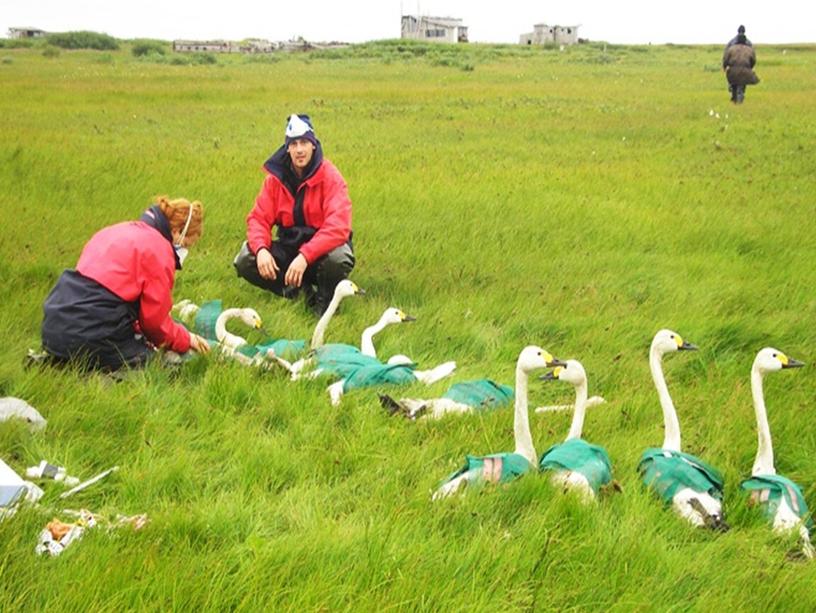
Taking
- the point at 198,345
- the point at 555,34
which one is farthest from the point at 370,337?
the point at 555,34

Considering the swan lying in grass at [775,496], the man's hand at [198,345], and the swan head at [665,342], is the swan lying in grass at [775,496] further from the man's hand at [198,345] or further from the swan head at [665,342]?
the man's hand at [198,345]

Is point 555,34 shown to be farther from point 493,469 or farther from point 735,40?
point 493,469

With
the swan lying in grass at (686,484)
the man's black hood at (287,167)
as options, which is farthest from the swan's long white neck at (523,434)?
the man's black hood at (287,167)

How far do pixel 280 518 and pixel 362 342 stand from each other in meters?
2.42

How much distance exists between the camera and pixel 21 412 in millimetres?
4379

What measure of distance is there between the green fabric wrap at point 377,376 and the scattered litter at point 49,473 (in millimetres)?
1689

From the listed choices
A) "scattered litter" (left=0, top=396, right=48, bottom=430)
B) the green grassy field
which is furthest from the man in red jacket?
"scattered litter" (left=0, top=396, right=48, bottom=430)

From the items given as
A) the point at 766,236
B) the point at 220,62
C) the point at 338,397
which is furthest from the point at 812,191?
the point at 220,62

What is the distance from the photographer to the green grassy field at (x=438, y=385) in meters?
3.20

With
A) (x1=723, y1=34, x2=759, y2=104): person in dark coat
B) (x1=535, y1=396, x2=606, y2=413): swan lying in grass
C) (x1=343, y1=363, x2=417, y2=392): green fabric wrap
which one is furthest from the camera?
(x1=723, y1=34, x2=759, y2=104): person in dark coat

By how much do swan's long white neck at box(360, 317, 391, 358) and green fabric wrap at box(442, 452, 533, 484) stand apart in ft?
6.26

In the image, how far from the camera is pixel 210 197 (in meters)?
10.2

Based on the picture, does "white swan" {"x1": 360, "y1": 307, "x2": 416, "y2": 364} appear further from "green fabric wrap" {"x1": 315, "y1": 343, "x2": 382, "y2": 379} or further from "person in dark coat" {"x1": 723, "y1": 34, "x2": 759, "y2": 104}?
"person in dark coat" {"x1": 723, "y1": 34, "x2": 759, "y2": 104}

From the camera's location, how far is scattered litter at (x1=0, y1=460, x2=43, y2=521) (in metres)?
3.46
